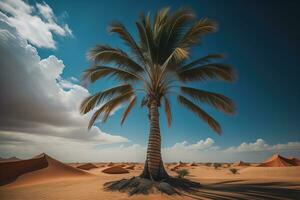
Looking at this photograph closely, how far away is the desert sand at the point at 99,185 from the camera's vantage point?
8227mm

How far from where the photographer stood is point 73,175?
16500mm

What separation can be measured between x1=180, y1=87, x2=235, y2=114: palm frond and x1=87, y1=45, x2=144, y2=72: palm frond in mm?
3065

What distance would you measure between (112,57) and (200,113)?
5.70 m

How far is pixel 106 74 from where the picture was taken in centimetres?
1221

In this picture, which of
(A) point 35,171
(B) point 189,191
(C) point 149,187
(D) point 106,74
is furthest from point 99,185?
(A) point 35,171

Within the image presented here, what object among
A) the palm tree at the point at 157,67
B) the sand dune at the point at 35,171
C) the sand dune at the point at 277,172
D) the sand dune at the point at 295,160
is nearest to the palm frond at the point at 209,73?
the palm tree at the point at 157,67

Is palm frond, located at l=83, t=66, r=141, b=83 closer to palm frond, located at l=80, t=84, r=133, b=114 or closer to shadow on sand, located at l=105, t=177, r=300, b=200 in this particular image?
palm frond, located at l=80, t=84, r=133, b=114

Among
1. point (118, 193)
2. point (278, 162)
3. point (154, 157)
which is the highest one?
point (278, 162)

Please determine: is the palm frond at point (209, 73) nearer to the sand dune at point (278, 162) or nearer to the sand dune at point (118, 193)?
the sand dune at point (118, 193)

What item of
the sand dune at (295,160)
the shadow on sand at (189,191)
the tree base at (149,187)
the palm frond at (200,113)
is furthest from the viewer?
the sand dune at (295,160)

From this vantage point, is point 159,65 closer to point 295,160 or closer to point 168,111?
point 168,111

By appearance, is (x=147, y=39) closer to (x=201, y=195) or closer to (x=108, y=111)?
(x=108, y=111)

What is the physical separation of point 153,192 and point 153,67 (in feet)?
19.8

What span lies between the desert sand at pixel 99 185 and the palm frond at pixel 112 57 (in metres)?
6.14
